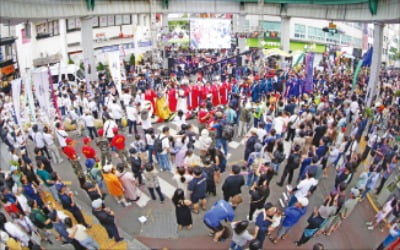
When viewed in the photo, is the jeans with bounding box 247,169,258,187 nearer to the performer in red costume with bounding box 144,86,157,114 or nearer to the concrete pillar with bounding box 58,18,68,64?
the performer in red costume with bounding box 144,86,157,114

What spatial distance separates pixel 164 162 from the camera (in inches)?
384

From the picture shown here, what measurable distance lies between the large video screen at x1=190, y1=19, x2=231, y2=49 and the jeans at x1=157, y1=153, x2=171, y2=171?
16910 mm

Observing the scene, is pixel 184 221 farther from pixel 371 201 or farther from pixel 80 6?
pixel 80 6

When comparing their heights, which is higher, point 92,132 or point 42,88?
point 42,88

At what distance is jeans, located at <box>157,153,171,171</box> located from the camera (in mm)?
9562

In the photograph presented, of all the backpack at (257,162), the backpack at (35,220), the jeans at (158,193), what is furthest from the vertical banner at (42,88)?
the backpack at (257,162)

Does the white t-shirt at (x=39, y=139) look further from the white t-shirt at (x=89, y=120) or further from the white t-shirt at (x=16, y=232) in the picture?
the white t-shirt at (x=16, y=232)

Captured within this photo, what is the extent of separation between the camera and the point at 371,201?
29.5 ft

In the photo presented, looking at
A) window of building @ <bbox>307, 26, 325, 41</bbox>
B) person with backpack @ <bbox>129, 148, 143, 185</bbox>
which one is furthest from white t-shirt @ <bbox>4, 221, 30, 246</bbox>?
window of building @ <bbox>307, 26, 325, 41</bbox>

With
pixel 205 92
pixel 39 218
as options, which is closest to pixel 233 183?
pixel 39 218

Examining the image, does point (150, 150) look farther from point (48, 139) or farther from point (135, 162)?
point (48, 139)

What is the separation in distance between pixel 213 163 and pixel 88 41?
14198 mm

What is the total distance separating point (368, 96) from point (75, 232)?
51.4 feet

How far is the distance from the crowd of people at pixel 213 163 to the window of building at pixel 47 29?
15.0 metres
